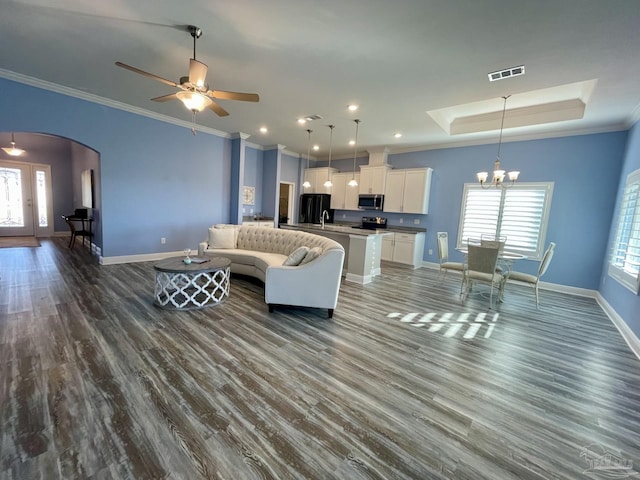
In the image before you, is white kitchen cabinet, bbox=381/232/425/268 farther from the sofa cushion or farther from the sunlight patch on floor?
the sofa cushion

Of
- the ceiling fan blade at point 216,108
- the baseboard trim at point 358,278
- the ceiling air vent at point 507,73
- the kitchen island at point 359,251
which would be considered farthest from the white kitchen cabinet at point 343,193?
the ceiling fan blade at point 216,108

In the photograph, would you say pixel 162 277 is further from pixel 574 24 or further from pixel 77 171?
pixel 77 171

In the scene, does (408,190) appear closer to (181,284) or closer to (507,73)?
(507,73)

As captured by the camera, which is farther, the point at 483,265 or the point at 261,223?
the point at 261,223

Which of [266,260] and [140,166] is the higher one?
[140,166]

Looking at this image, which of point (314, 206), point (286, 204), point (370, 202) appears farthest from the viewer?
point (286, 204)

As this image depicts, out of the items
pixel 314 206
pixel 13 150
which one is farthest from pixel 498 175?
pixel 13 150

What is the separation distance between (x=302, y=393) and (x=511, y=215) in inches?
232

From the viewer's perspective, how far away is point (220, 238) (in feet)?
16.8

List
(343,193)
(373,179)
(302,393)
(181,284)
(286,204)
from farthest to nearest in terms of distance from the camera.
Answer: (286,204) < (343,193) < (373,179) < (181,284) < (302,393)

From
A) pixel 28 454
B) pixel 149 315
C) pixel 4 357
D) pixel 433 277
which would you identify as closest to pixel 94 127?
pixel 149 315

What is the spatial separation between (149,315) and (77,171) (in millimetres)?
7730

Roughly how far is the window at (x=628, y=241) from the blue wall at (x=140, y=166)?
7.63 m

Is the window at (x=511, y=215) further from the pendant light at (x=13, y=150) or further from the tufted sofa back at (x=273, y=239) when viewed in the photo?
the pendant light at (x=13, y=150)
